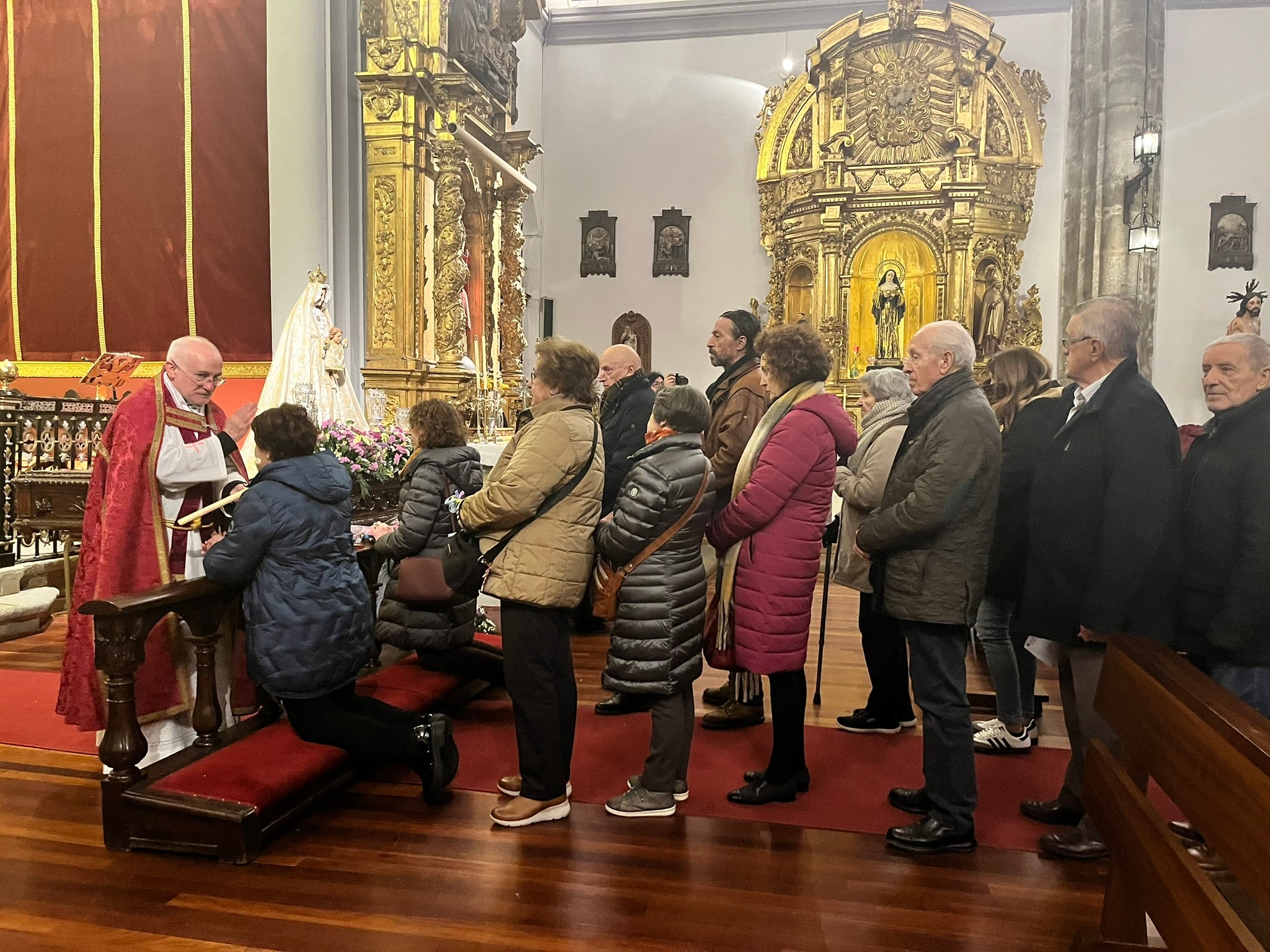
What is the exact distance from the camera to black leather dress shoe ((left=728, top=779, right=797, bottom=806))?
3289 millimetres

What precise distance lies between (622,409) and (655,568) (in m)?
2.14

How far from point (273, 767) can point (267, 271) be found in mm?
5977

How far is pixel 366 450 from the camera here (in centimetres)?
540

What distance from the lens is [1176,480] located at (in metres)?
2.74

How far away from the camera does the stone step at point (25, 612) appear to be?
552cm

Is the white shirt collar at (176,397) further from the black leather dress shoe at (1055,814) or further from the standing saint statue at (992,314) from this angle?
the standing saint statue at (992,314)

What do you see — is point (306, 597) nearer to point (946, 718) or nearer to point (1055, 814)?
point (946, 718)

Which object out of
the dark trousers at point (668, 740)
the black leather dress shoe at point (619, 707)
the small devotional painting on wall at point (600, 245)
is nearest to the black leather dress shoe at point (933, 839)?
the dark trousers at point (668, 740)

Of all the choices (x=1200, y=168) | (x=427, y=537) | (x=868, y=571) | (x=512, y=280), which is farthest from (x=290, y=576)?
(x=1200, y=168)

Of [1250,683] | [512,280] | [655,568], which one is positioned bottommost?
[1250,683]

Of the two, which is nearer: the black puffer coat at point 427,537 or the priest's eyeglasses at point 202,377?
the priest's eyeglasses at point 202,377

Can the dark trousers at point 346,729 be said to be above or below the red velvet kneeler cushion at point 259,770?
above

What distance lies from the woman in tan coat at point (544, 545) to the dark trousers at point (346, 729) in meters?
0.42

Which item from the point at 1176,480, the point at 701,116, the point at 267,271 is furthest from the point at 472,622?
the point at 701,116
